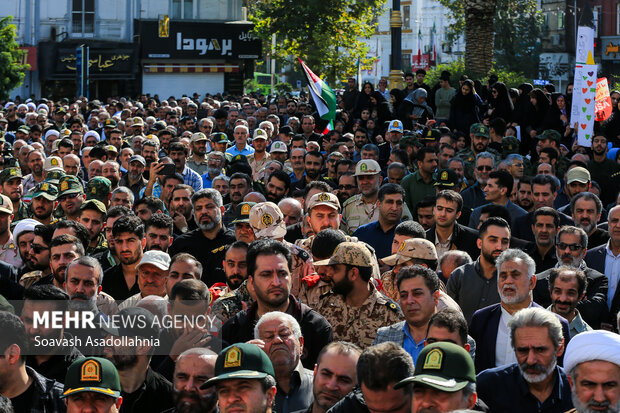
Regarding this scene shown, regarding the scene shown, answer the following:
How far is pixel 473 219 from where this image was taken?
10117mm

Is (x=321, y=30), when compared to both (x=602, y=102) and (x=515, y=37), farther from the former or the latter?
(x=515, y=37)

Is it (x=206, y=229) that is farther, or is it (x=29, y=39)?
(x=29, y=39)

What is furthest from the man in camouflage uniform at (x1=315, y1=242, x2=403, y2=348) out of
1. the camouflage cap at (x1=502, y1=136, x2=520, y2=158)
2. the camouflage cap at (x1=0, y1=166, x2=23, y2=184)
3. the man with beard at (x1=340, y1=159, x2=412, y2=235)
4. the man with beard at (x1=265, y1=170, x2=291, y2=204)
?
the camouflage cap at (x1=502, y1=136, x2=520, y2=158)

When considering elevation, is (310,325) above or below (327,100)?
below

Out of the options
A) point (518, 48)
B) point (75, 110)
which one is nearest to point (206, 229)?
point (75, 110)

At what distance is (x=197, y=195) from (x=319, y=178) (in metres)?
3.71

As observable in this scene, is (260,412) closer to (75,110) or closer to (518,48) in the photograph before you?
(75,110)

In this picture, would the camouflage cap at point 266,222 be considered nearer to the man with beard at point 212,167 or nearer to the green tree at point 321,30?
the man with beard at point 212,167

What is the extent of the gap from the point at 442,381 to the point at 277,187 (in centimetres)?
711

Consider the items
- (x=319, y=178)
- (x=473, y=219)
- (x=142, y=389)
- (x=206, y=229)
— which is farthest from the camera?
(x=319, y=178)

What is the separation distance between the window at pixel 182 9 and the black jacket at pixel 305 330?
40.7 metres

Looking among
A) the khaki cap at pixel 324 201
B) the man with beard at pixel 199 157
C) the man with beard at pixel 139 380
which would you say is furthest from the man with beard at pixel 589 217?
the man with beard at pixel 199 157

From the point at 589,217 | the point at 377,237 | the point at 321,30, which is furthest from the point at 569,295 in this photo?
the point at 321,30

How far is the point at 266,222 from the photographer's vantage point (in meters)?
8.42
